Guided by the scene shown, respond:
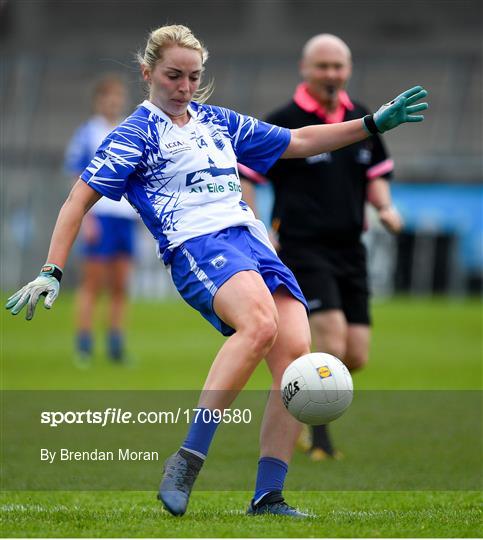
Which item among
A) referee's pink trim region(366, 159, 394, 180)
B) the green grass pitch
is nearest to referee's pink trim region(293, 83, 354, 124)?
referee's pink trim region(366, 159, 394, 180)

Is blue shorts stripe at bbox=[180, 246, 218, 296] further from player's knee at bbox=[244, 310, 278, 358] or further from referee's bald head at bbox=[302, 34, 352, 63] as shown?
referee's bald head at bbox=[302, 34, 352, 63]

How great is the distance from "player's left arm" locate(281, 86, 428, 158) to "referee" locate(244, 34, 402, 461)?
1.80 metres

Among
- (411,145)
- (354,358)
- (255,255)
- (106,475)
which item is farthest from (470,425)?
(411,145)

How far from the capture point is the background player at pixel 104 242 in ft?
38.2

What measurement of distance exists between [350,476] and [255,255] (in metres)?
1.89

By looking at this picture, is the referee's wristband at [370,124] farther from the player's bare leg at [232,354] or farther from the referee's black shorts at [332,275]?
the referee's black shorts at [332,275]

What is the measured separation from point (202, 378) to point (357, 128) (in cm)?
578

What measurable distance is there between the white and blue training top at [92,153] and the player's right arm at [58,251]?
271 inches

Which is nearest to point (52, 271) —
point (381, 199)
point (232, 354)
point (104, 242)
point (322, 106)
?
point (232, 354)

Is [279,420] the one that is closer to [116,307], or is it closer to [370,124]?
[370,124]

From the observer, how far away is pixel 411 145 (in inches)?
1041

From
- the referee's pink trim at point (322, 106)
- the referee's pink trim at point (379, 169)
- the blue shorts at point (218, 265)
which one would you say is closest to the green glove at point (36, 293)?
the blue shorts at point (218, 265)

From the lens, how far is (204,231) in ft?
15.5

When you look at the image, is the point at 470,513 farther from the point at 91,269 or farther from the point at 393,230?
the point at 91,269
